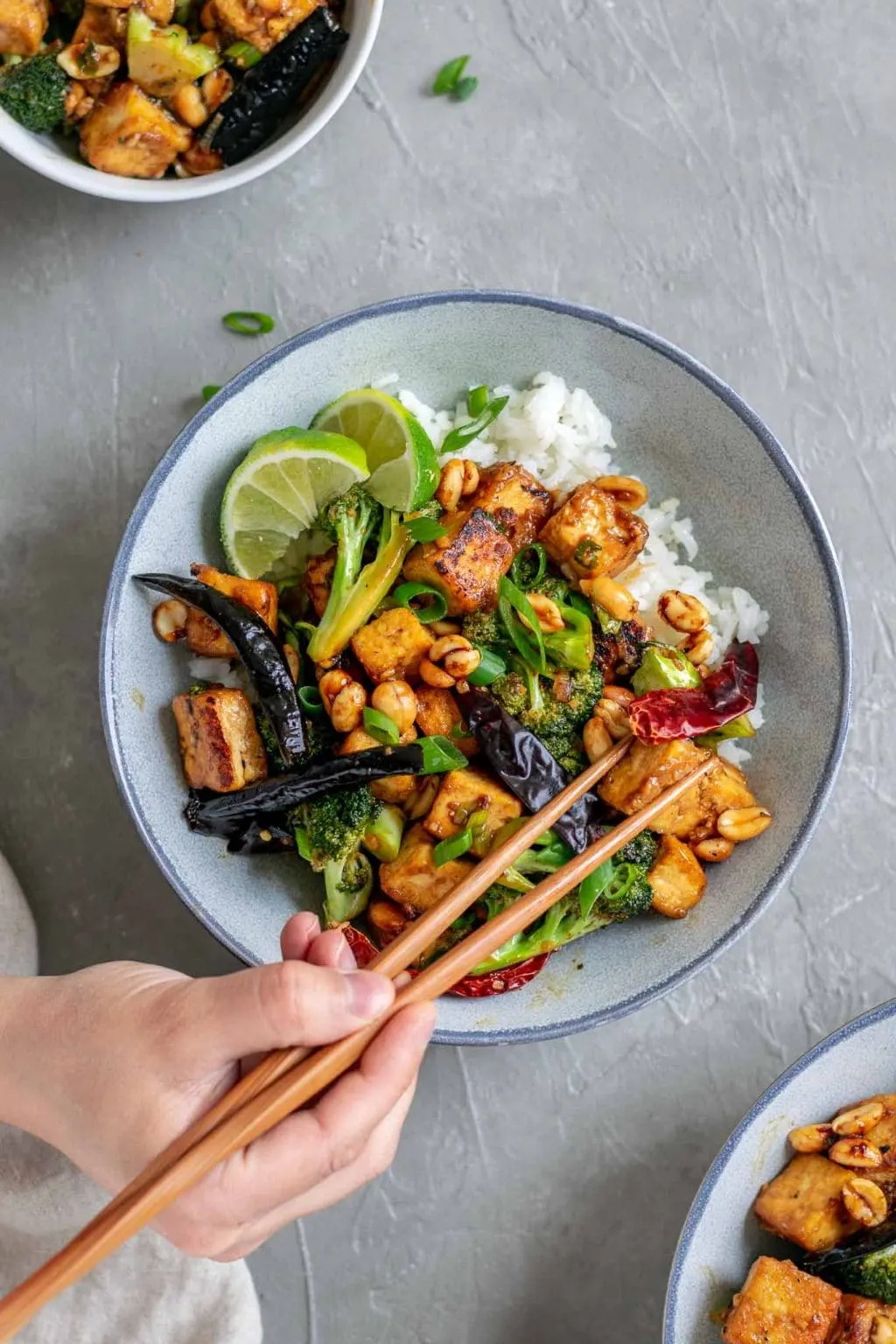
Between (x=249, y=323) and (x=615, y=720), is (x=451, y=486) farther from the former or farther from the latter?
(x=249, y=323)

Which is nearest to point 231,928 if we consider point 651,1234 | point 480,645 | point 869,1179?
point 480,645

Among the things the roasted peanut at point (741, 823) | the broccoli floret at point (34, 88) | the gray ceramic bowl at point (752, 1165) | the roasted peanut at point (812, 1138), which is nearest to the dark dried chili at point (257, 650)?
the roasted peanut at point (741, 823)

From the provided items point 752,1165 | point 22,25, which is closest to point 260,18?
point 22,25

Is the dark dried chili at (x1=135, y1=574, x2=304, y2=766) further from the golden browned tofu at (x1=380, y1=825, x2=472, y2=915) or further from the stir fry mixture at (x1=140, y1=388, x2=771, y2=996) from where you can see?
the golden browned tofu at (x1=380, y1=825, x2=472, y2=915)

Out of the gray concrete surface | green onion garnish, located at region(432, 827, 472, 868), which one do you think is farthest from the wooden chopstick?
the gray concrete surface

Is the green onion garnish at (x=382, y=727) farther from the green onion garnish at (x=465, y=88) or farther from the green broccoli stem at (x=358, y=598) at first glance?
the green onion garnish at (x=465, y=88)
